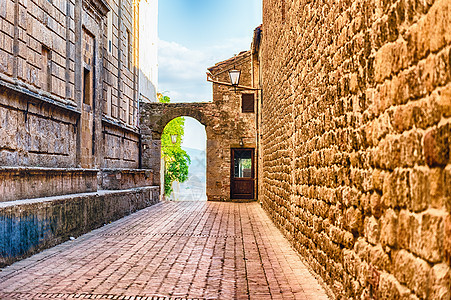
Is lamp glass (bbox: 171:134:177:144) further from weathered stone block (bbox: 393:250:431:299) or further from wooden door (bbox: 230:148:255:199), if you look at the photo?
weathered stone block (bbox: 393:250:431:299)

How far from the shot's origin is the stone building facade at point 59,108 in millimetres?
7444

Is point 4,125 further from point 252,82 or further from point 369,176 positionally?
point 252,82

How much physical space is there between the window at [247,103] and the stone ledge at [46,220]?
33.2 ft

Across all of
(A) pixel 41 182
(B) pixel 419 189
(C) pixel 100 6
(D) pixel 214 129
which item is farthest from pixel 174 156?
(B) pixel 419 189

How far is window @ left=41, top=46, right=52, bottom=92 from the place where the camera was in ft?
30.3

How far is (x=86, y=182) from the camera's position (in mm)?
10180

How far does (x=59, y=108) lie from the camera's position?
9688 millimetres

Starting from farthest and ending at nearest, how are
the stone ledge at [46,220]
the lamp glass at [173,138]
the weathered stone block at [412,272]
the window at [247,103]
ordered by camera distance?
the lamp glass at [173,138], the window at [247,103], the stone ledge at [46,220], the weathered stone block at [412,272]

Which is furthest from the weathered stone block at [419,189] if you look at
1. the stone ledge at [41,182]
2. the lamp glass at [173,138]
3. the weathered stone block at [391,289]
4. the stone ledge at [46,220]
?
the lamp glass at [173,138]

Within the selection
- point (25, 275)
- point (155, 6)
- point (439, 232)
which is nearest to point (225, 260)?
point (25, 275)

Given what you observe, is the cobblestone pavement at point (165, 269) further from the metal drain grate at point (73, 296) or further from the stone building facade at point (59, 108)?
the stone building facade at point (59, 108)

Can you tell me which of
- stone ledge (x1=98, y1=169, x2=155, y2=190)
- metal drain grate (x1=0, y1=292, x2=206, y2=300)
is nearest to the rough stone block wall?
metal drain grate (x1=0, y1=292, x2=206, y2=300)

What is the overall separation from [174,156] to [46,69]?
19311mm

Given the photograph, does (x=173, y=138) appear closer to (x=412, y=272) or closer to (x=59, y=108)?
(x=59, y=108)
